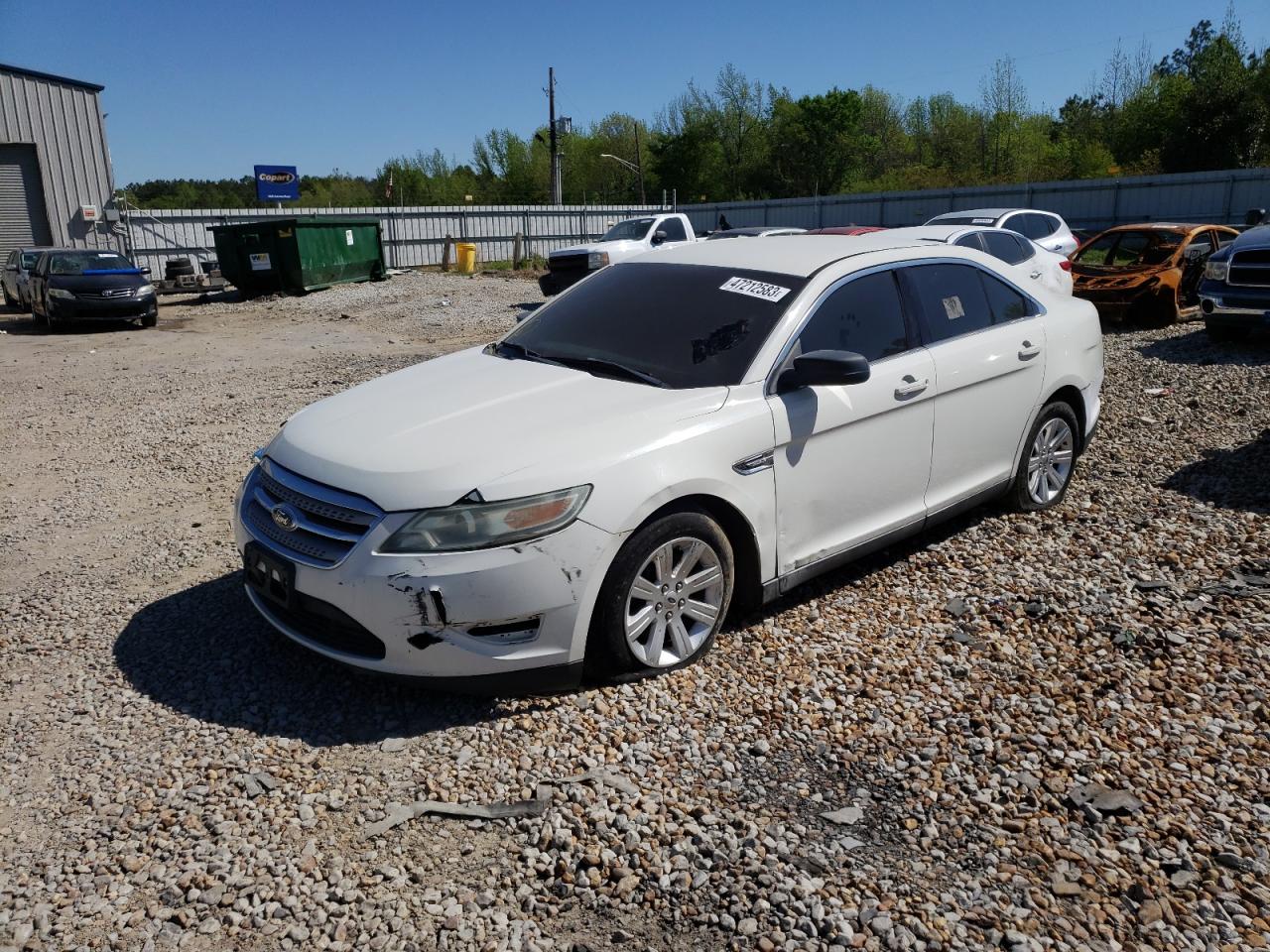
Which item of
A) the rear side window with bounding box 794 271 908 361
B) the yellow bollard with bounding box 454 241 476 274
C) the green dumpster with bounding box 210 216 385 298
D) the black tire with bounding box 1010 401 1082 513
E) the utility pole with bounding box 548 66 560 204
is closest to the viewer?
the rear side window with bounding box 794 271 908 361

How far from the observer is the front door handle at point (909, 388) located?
4.49m

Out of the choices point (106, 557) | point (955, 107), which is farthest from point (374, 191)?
point (106, 557)

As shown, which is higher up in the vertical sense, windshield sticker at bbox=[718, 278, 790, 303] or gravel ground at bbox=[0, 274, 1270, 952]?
windshield sticker at bbox=[718, 278, 790, 303]

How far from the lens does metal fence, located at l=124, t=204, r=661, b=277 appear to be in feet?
93.9

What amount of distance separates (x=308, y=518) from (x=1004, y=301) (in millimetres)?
3877

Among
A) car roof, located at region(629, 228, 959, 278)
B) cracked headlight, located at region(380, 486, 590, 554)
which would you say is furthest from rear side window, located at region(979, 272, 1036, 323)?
cracked headlight, located at region(380, 486, 590, 554)

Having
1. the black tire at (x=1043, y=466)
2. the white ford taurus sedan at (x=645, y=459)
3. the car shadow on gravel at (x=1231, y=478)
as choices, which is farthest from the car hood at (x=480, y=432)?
the car shadow on gravel at (x=1231, y=478)

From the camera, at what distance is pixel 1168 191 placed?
27.2 m

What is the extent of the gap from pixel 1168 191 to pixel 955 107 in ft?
154

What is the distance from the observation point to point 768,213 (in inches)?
1500

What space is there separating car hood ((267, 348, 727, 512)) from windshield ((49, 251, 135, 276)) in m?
17.0

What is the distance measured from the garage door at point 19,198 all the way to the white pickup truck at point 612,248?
16121 mm

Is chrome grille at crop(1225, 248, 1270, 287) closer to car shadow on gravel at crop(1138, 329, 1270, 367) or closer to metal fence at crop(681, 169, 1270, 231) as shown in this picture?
car shadow on gravel at crop(1138, 329, 1270, 367)

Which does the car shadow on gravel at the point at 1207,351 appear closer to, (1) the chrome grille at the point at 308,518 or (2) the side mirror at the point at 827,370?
(2) the side mirror at the point at 827,370
